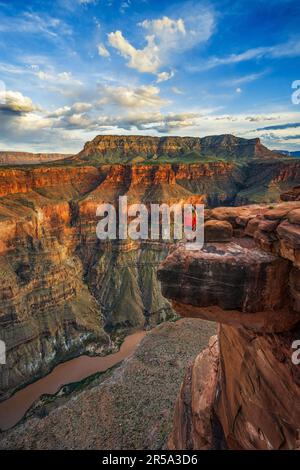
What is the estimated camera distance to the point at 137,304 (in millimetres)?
55469

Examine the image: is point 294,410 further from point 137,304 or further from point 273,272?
point 137,304

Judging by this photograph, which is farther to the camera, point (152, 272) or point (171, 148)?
point (171, 148)

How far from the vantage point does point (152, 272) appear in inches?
2464

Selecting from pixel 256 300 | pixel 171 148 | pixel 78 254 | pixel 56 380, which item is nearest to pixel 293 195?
pixel 256 300

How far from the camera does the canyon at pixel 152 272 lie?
9.99 metres

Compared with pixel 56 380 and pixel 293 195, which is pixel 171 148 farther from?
pixel 293 195

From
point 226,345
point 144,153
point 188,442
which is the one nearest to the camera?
point 226,345

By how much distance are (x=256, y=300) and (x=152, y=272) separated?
5324 centimetres

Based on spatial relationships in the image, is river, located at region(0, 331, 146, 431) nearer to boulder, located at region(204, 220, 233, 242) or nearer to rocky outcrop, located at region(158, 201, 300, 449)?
rocky outcrop, located at region(158, 201, 300, 449)

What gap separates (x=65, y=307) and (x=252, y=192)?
70.2 meters

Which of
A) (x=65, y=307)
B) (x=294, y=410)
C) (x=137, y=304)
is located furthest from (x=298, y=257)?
(x=137, y=304)

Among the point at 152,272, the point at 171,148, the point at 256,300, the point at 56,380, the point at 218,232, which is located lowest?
the point at 56,380

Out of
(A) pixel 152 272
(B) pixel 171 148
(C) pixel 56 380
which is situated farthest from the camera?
(B) pixel 171 148

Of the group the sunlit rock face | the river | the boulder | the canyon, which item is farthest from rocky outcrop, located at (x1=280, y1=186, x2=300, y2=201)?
the river
